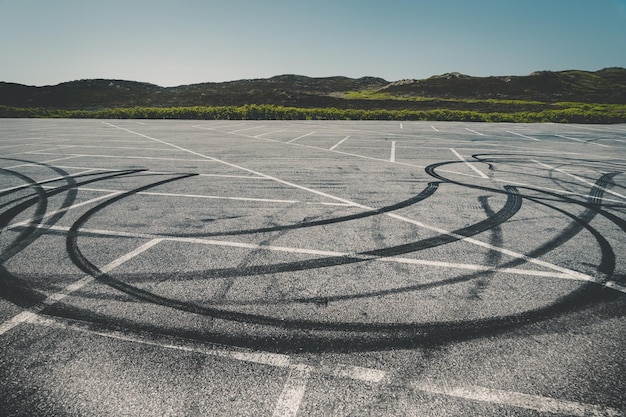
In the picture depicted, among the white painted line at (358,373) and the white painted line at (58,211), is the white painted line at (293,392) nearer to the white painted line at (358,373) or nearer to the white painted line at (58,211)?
the white painted line at (358,373)

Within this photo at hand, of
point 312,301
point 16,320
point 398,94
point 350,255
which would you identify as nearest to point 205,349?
point 312,301

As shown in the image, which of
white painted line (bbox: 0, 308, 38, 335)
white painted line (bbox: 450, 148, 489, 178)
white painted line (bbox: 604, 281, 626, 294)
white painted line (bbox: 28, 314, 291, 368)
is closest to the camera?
white painted line (bbox: 28, 314, 291, 368)

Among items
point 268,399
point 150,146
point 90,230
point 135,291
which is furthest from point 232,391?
point 150,146

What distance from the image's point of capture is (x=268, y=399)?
7.89 ft

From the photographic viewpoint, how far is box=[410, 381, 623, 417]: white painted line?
92.0 inches

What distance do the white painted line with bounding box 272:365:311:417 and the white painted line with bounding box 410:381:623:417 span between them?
0.80 metres

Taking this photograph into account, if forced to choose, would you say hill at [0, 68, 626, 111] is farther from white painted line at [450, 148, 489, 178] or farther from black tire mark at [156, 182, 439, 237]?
black tire mark at [156, 182, 439, 237]

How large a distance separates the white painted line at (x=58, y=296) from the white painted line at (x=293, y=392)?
2.60 m

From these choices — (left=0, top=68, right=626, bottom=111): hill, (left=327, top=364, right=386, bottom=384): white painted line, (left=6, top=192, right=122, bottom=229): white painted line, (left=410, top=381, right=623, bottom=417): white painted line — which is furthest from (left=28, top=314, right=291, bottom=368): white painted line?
(left=0, top=68, right=626, bottom=111): hill

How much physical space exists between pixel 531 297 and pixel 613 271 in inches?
59.2

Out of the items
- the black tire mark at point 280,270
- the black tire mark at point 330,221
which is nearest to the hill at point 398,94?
the black tire mark at point 330,221

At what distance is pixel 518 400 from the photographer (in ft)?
7.93

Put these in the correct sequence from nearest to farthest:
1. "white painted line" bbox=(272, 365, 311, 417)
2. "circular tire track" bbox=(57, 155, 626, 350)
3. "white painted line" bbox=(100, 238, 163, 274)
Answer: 1. "white painted line" bbox=(272, 365, 311, 417)
2. "circular tire track" bbox=(57, 155, 626, 350)
3. "white painted line" bbox=(100, 238, 163, 274)

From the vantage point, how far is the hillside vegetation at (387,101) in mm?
38250
